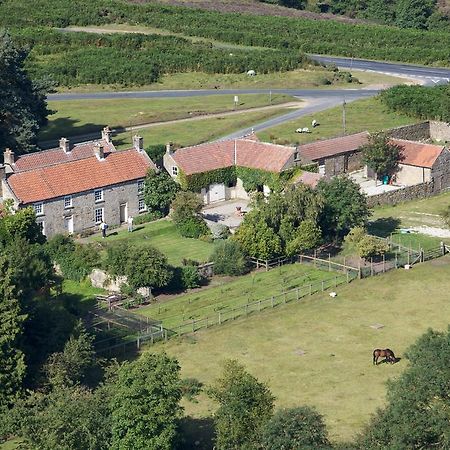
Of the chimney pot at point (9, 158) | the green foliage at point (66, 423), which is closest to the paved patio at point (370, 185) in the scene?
the chimney pot at point (9, 158)

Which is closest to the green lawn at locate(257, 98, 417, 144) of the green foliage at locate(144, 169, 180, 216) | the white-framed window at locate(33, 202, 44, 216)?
the green foliage at locate(144, 169, 180, 216)

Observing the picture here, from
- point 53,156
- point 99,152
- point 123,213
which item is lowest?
point 123,213

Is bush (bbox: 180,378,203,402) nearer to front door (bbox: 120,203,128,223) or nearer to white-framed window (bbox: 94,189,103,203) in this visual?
white-framed window (bbox: 94,189,103,203)

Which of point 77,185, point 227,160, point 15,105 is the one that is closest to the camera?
point 77,185

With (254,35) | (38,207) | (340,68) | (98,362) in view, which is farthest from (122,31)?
(98,362)

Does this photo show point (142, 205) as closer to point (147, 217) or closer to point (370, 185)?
point (147, 217)

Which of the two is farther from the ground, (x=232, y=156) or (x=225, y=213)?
(x=232, y=156)

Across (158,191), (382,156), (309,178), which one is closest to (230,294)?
(158,191)
